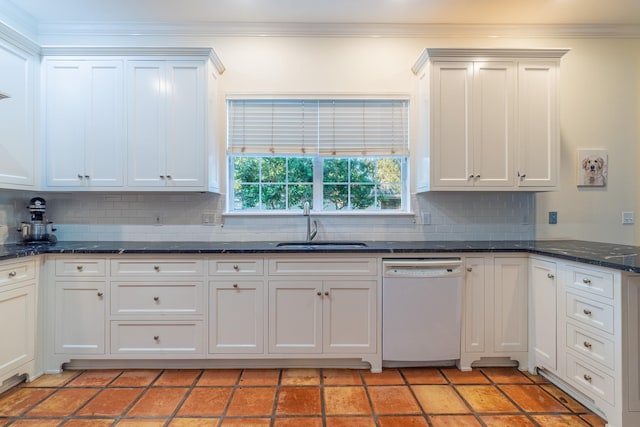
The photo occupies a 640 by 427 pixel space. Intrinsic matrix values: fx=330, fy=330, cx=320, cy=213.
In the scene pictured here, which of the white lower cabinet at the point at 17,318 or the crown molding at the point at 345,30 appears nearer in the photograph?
the white lower cabinet at the point at 17,318

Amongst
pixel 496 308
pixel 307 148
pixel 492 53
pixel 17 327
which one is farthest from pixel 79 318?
pixel 492 53

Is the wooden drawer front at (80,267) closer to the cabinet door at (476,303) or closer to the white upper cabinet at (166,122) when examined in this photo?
the white upper cabinet at (166,122)

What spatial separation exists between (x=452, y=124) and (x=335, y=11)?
4.49 ft

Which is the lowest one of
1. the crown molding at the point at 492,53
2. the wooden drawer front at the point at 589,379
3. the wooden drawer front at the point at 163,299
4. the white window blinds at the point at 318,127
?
the wooden drawer front at the point at 589,379

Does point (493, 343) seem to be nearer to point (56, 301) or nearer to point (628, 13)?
point (628, 13)

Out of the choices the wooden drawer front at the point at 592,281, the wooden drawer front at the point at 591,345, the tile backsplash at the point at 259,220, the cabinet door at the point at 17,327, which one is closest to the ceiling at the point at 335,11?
the tile backsplash at the point at 259,220

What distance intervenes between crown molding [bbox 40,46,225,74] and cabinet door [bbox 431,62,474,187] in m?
1.87

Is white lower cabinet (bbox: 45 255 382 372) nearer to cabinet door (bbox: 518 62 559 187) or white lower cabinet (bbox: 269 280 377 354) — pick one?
white lower cabinet (bbox: 269 280 377 354)

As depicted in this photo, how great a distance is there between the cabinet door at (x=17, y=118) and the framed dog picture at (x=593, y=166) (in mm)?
4604

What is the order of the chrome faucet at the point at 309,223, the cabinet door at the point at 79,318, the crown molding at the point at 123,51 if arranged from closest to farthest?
1. the cabinet door at the point at 79,318
2. the crown molding at the point at 123,51
3. the chrome faucet at the point at 309,223

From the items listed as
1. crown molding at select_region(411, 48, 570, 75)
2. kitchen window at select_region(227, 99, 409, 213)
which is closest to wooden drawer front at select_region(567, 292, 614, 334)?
kitchen window at select_region(227, 99, 409, 213)

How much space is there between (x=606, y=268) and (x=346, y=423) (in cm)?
169

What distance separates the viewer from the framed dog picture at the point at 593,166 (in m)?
2.96

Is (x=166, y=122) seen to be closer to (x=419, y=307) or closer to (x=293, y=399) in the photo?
(x=293, y=399)
